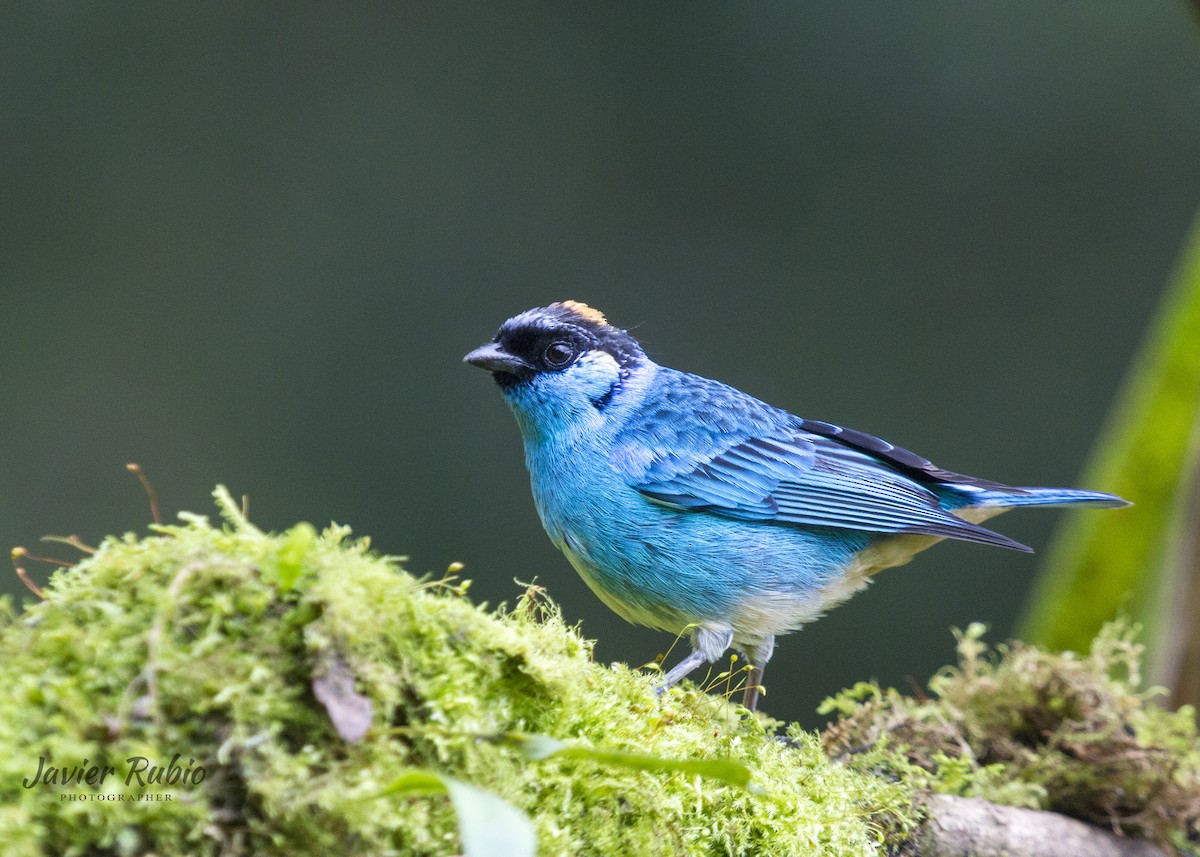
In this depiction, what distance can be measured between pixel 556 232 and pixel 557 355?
15.2 feet

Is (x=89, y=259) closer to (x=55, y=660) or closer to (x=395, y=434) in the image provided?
(x=395, y=434)

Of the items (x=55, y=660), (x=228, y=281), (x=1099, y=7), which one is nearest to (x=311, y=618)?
(x=55, y=660)

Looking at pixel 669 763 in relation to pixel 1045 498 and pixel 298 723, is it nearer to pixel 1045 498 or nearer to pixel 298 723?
pixel 298 723

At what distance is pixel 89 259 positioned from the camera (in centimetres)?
811

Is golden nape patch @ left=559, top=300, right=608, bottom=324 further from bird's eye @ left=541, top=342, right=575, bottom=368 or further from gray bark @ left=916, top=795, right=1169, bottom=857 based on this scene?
gray bark @ left=916, top=795, right=1169, bottom=857

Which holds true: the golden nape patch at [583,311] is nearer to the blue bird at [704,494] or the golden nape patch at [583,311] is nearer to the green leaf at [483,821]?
the blue bird at [704,494]

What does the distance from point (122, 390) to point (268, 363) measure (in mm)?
1077

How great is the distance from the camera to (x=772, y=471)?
12.0 ft

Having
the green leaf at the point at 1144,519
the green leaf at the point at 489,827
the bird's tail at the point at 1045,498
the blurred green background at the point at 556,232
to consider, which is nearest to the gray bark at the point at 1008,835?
the bird's tail at the point at 1045,498

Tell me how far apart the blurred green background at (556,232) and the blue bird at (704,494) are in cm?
394

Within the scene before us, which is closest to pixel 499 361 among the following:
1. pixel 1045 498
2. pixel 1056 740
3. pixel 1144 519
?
pixel 1045 498

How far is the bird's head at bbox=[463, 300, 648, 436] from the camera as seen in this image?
365 cm

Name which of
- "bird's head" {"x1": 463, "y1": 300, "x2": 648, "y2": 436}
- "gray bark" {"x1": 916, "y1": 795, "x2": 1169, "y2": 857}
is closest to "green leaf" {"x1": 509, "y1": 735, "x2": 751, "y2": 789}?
"gray bark" {"x1": 916, "y1": 795, "x2": 1169, "y2": 857}

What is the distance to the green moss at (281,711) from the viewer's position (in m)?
1.39
